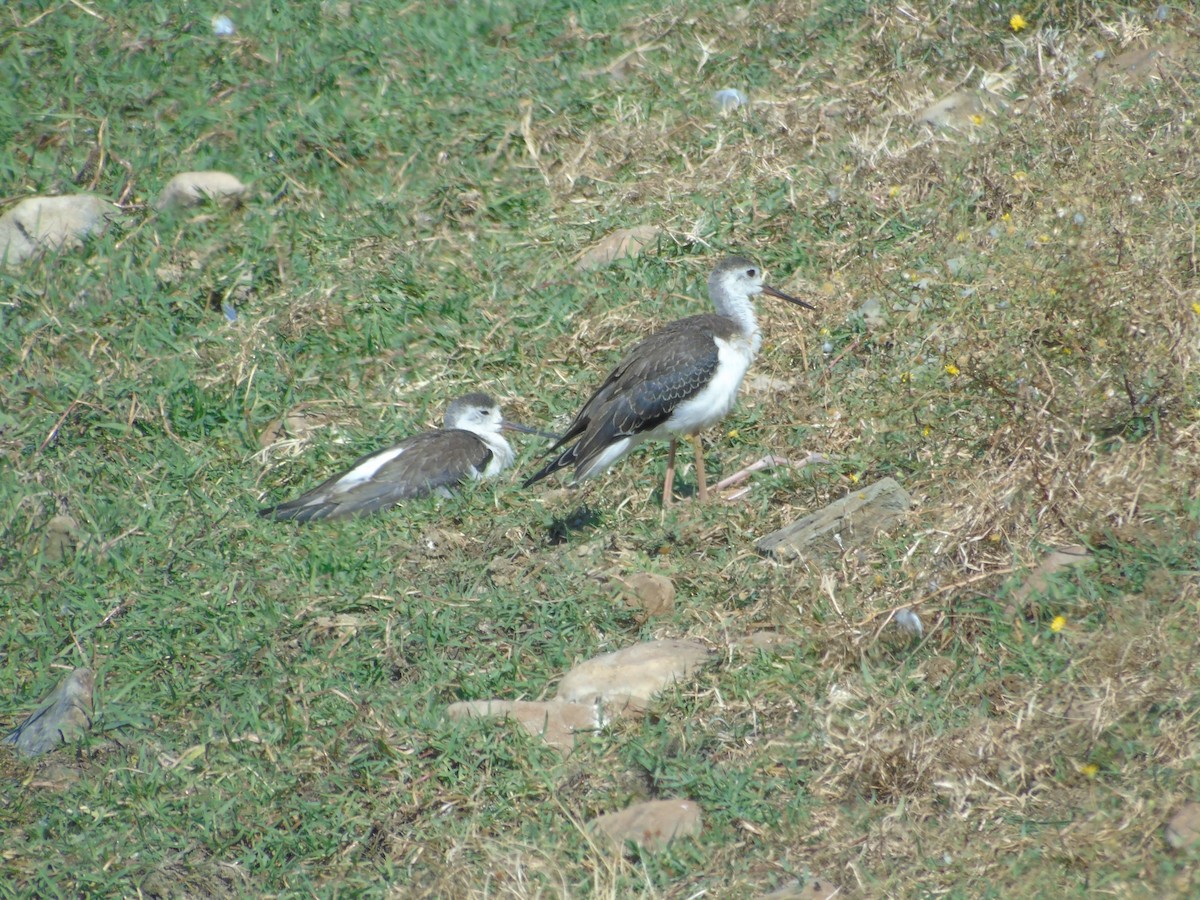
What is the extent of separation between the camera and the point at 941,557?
568 cm

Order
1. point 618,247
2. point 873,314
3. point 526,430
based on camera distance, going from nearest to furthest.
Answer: point 873,314 → point 526,430 → point 618,247

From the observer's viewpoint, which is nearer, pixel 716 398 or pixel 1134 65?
pixel 716 398

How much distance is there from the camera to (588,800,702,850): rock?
4902 mm

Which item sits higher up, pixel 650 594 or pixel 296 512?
pixel 650 594

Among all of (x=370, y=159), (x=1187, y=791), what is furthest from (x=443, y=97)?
(x=1187, y=791)

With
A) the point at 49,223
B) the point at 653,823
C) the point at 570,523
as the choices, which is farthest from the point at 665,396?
the point at 49,223

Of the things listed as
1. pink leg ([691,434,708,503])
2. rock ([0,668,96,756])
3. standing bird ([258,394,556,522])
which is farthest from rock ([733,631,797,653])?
rock ([0,668,96,756])

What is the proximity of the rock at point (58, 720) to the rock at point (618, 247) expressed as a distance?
410cm

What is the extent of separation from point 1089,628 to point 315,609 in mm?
3380

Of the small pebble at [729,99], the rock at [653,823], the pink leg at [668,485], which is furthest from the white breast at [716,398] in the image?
the small pebble at [729,99]

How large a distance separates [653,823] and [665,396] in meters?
2.68

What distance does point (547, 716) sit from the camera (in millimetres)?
5555

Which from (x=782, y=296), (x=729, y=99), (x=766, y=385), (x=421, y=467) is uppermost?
(x=729, y=99)

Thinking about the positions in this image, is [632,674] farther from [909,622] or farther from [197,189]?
[197,189]
